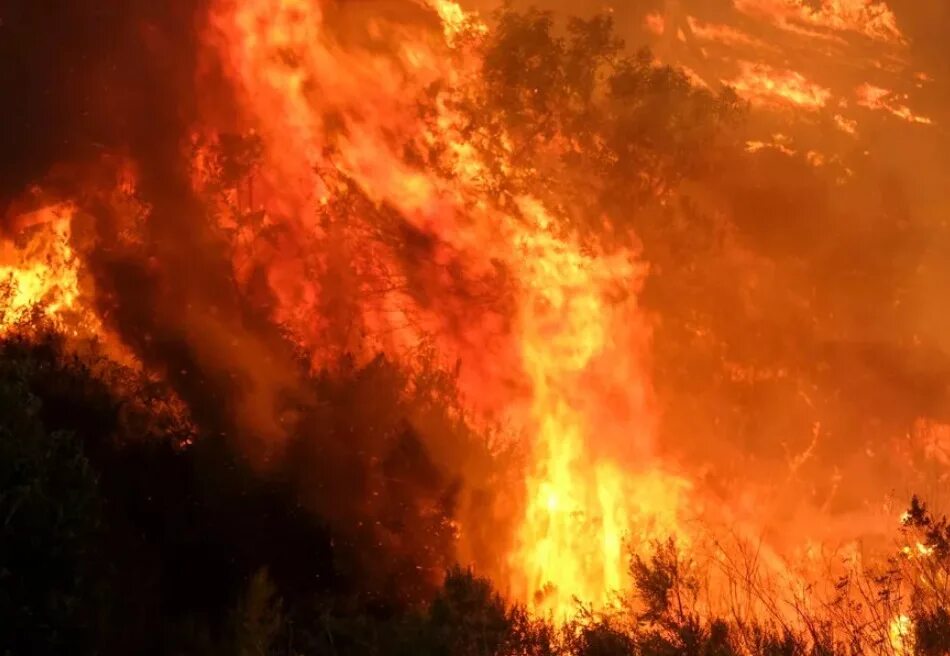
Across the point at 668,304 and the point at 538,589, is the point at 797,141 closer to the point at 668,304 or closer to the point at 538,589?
the point at 668,304

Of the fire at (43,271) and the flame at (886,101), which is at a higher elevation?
the flame at (886,101)

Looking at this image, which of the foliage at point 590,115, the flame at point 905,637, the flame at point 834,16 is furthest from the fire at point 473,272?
the flame at point 834,16

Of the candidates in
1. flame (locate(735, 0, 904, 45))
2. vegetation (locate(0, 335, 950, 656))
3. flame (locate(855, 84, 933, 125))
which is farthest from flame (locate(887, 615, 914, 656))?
flame (locate(735, 0, 904, 45))

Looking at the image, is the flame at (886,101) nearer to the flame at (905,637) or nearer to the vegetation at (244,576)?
the vegetation at (244,576)

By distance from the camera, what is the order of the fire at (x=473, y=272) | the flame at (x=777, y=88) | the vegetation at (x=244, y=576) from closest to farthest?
the vegetation at (x=244, y=576)
the fire at (x=473, y=272)
the flame at (x=777, y=88)

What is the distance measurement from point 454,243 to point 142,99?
545 centimetres

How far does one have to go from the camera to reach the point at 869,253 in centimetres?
2047

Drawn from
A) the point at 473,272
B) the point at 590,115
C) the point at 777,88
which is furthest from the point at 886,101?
the point at 473,272

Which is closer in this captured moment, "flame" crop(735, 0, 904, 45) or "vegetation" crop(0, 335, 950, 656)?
"vegetation" crop(0, 335, 950, 656)

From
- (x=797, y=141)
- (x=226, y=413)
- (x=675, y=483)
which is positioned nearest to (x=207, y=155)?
(x=226, y=413)

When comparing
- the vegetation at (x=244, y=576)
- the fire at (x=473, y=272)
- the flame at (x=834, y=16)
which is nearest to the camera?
the vegetation at (x=244, y=576)

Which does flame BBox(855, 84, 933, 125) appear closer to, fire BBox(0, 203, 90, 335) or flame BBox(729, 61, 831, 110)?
flame BBox(729, 61, 831, 110)

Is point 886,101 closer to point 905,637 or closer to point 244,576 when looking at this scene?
point 905,637

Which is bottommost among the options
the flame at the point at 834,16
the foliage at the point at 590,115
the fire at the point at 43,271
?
the fire at the point at 43,271
